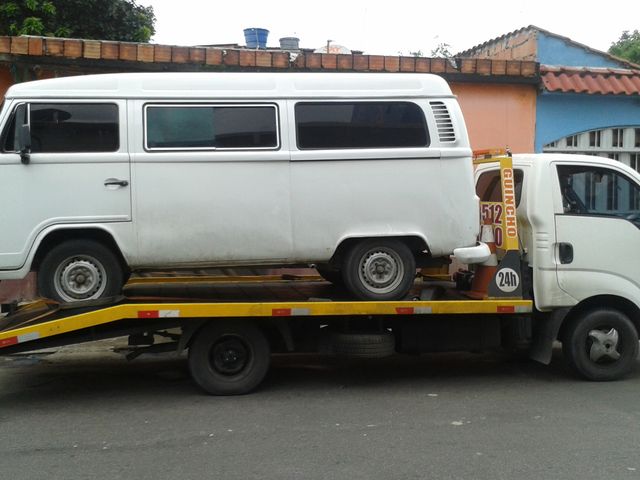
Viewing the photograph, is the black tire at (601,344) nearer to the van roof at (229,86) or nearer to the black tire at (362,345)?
the black tire at (362,345)

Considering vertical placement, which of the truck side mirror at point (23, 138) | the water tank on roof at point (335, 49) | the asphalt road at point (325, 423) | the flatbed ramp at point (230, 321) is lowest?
the asphalt road at point (325, 423)

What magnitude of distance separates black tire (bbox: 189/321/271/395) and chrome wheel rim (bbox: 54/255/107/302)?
102 cm

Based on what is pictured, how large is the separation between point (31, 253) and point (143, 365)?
7.93ft

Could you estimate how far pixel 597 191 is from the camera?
7.17 m

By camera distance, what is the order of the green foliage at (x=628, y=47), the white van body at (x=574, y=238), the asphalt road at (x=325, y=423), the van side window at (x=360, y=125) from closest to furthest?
the asphalt road at (x=325, y=423) → the van side window at (x=360, y=125) → the white van body at (x=574, y=238) → the green foliage at (x=628, y=47)

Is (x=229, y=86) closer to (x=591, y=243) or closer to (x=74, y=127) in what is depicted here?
(x=74, y=127)

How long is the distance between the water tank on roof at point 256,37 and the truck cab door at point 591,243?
7669 millimetres

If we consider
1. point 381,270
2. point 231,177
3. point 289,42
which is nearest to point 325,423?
point 381,270

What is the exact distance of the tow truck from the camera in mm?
6297

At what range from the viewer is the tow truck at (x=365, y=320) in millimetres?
6297

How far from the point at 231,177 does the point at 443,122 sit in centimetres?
206

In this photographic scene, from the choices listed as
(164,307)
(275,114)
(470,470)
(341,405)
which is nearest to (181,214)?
(164,307)

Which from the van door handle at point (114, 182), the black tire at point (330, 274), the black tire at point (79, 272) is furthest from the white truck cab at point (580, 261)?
the black tire at point (79, 272)

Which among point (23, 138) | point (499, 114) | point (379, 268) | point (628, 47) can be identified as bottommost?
point (379, 268)
